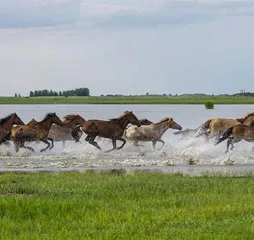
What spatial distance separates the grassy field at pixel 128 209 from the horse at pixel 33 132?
11093 mm

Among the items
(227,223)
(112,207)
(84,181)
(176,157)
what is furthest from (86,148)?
(227,223)

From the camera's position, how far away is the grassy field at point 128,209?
35.1 ft

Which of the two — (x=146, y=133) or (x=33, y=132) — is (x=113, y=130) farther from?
(x=33, y=132)

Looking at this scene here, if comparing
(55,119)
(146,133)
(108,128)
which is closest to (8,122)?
(55,119)

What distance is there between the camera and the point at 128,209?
41.6 ft

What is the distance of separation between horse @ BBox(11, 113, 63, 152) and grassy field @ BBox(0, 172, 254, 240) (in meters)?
11.1

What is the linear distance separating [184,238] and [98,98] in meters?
129

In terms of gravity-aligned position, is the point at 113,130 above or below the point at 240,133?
above

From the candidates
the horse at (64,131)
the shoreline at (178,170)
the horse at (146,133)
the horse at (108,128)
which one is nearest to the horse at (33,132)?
the horse at (108,128)

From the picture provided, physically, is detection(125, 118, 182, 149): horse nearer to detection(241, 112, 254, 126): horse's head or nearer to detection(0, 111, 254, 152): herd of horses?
detection(0, 111, 254, 152): herd of horses

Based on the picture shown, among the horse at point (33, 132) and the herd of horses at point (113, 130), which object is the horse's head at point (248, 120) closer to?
the herd of horses at point (113, 130)

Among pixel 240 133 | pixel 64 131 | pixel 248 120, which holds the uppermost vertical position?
pixel 248 120

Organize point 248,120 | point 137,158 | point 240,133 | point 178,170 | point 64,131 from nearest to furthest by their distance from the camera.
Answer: point 178,170 → point 137,158 → point 240,133 → point 248,120 → point 64,131

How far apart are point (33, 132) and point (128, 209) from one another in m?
16.4
